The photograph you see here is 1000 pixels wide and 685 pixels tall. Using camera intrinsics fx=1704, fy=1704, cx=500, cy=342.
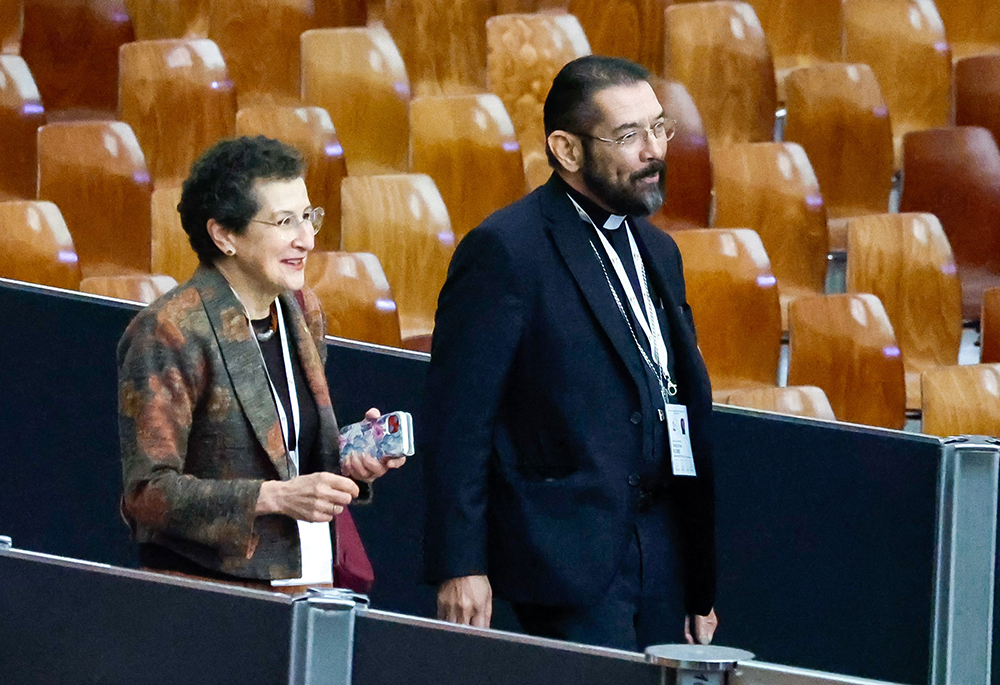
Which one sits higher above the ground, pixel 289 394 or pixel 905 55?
pixel 905 55

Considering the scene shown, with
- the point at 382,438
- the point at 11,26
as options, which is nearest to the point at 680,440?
the point at 382,438

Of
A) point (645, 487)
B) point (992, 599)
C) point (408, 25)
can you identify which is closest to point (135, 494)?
point (645, 487)

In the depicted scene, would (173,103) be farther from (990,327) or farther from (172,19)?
(990,327)

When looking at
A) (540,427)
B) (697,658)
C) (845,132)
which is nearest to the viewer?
(697,658)

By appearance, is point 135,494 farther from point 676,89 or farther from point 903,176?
point 903,176

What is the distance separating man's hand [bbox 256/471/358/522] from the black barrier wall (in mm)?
363

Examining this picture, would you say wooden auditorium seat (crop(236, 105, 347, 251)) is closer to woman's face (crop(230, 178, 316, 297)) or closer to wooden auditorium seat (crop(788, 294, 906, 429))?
wooden auditorium seat (crop(788, 294, 906, 429))

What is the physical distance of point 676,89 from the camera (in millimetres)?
1616

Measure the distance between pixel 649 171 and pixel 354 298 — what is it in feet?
1.70

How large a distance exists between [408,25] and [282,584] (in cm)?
107

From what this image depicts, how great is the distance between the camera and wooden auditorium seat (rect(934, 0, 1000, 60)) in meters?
1.92

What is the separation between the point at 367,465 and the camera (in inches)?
29.9

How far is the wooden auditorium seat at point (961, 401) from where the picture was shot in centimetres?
136

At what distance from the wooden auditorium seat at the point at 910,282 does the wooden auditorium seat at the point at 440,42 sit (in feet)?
1.42
